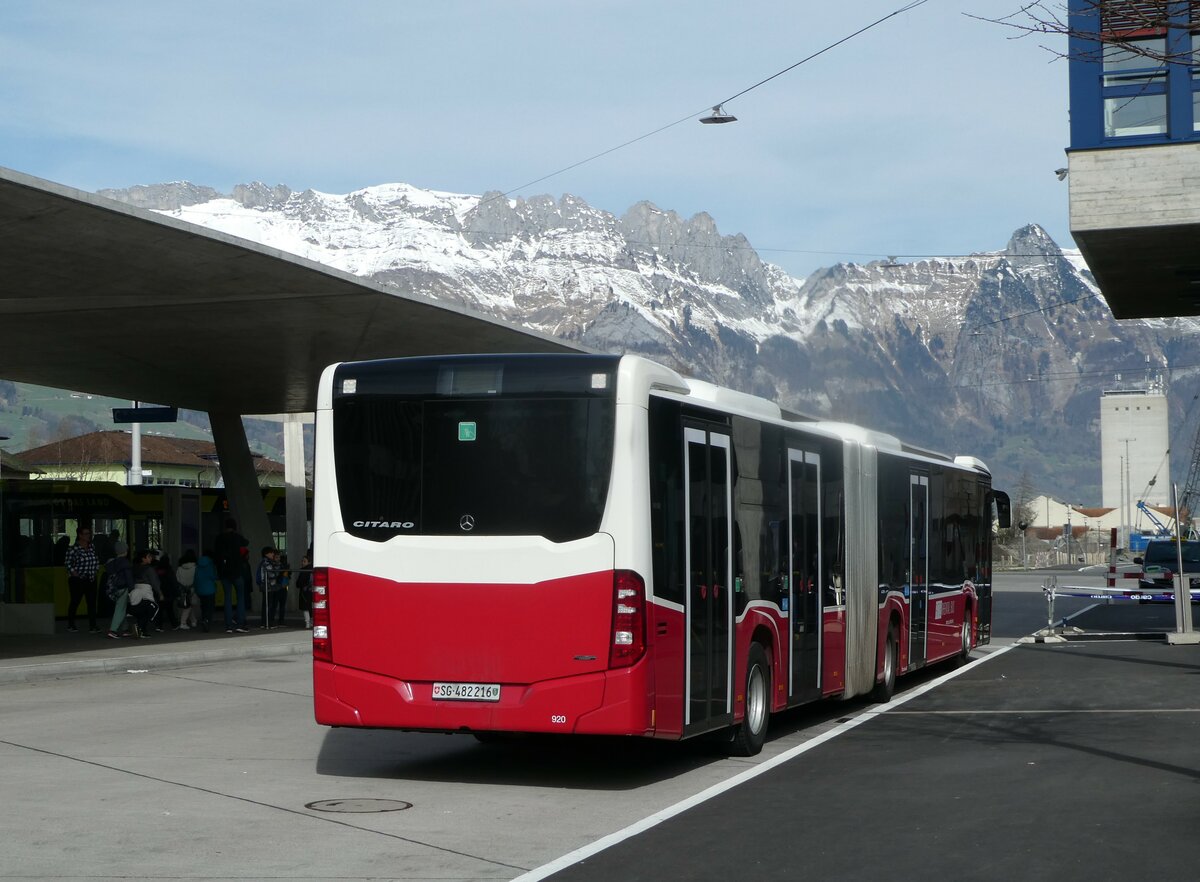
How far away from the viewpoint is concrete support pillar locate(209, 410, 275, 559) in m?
38.4

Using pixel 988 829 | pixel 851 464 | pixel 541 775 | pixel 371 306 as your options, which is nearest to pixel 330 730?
pixel 541 775

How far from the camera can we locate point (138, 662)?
72.9 feet

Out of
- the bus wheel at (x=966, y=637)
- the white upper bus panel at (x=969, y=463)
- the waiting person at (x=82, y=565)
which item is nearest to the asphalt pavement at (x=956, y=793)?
the bus wheel at (x=966, y=637)

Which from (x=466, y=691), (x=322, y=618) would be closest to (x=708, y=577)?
(x=466, y=691)

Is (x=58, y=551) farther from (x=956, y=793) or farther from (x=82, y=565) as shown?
(x=956, y=793)

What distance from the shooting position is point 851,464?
16375 mm

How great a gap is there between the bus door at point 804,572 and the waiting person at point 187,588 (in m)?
17.6

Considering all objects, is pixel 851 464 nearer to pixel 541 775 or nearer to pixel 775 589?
pixel 775 589

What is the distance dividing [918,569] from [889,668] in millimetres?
2006

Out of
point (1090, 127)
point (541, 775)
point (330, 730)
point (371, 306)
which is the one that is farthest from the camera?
point (1090, 127)

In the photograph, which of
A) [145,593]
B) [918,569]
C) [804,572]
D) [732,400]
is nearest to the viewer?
[732,400]

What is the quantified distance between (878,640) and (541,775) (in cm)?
640

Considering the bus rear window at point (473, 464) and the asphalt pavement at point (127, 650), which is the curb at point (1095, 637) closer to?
the asphalt pavement at point (127, 650)

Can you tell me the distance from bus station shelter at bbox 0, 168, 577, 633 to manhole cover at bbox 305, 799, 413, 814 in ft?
28.5
